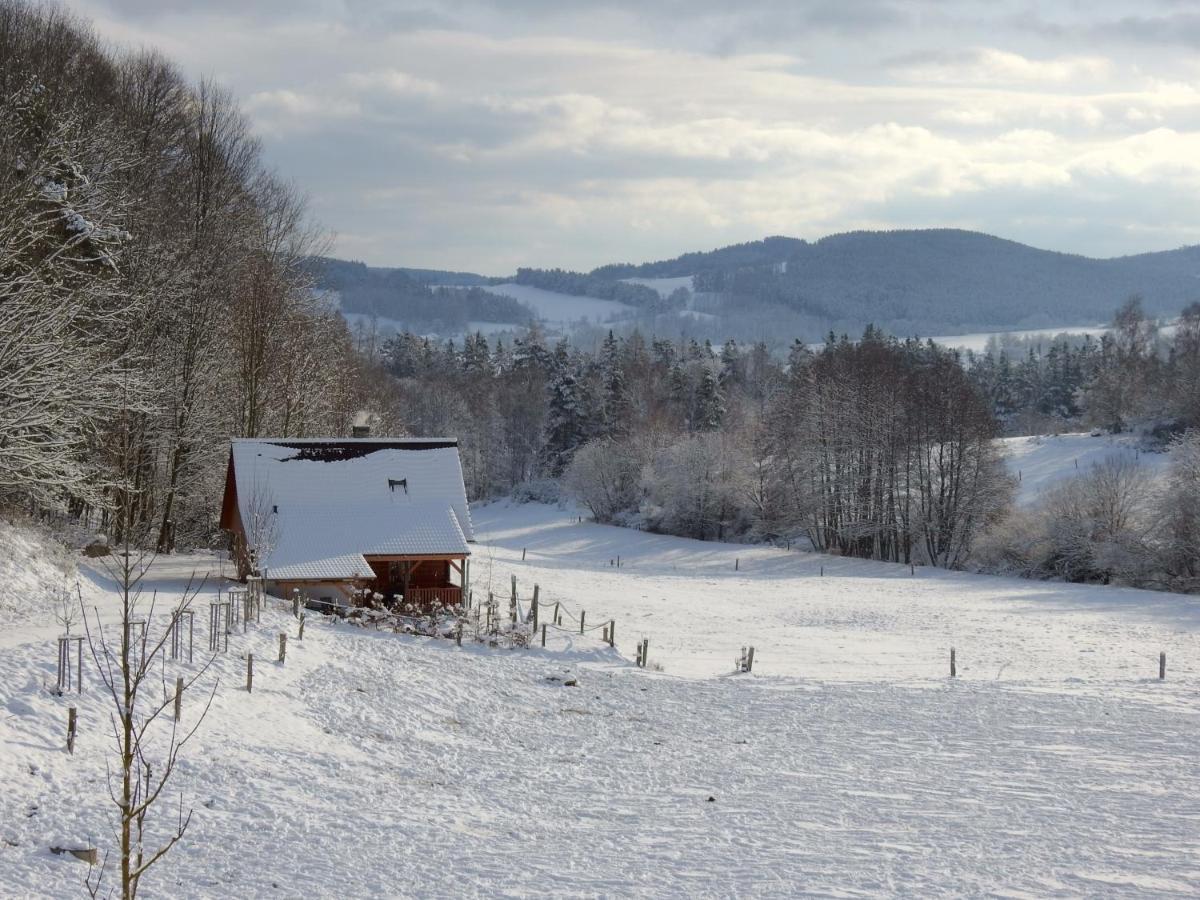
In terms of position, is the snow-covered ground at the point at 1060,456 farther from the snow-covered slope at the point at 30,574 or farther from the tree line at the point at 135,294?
the snow-covered slope at the point at 30,574

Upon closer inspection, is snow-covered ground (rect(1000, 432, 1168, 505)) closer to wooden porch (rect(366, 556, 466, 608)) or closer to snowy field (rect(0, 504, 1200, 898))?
snowy field (rect(0, 504, 1200, 898))

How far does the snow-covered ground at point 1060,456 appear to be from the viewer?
234 feet

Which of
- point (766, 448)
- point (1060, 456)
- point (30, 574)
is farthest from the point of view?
point (1060, 456)

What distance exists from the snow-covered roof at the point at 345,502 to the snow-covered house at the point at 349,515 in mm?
29

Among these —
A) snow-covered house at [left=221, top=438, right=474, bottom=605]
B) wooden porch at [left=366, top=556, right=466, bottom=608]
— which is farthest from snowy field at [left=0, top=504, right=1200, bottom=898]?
wooden porch at [left=366, top=556, right=466, bottom=608]

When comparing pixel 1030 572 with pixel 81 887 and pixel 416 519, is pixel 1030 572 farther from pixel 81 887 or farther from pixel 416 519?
pixel 81 887

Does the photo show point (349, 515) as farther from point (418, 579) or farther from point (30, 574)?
Result: point (30, 574)

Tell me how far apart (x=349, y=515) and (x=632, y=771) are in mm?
14945

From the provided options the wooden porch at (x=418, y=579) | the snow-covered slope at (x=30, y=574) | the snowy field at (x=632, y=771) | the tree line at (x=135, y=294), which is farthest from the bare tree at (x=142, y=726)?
the wooden porch at (x=418, y=579)

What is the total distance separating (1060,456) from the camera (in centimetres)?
8050

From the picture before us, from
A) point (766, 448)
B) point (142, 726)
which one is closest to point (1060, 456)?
point (766, 448)

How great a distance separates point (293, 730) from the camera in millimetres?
16516

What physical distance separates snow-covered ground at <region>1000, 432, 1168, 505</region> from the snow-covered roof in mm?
47412

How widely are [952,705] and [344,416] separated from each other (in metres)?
36.9
